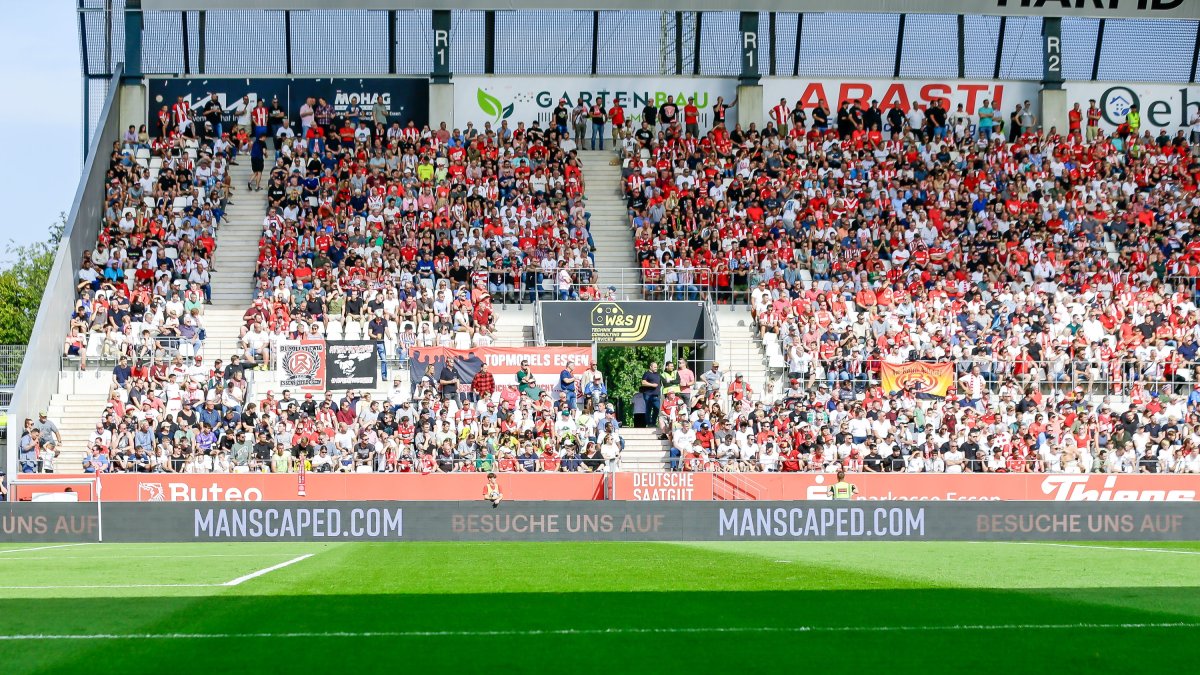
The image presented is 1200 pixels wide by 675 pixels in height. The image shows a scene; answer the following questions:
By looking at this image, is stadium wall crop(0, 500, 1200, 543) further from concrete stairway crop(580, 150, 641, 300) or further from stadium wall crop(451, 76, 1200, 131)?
stadium wall crop(451, 76, 1200, 131)

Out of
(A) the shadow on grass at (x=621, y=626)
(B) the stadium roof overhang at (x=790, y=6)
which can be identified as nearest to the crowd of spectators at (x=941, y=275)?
(B) the stadium roof overhang at (x=790, y=6)

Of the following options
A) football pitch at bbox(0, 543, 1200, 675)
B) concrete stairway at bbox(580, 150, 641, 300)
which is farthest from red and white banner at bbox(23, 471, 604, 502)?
football pitch at bbox(0, 543, 1200, 675)

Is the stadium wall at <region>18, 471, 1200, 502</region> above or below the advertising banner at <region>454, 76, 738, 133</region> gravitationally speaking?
below

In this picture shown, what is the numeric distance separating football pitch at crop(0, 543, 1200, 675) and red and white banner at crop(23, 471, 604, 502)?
8626mm

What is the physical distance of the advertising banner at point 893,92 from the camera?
3722cm

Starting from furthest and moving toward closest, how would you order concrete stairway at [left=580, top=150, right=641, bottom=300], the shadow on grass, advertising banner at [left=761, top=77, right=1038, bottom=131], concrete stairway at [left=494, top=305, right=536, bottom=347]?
advertising banner at [left=761, top=77, right=1038, bottom=131]
concrete stairway at [left=580, top=150, right=641, bottom=300]
concrete stairway at [left=494, top=305, right=536, bottom=347]
the shadow on grass

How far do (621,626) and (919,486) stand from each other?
16.9m

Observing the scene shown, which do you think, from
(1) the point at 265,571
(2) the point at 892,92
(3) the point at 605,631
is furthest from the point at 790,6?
(3) the point at 605,631

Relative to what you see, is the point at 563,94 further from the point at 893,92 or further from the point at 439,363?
the point at 439,363

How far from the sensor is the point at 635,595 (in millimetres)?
11539

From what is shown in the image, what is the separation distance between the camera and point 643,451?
27.3 m

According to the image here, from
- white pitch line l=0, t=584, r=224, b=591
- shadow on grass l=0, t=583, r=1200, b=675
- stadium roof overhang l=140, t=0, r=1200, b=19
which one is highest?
stadium roof overhang l=140, t=0, r=1200, b=19

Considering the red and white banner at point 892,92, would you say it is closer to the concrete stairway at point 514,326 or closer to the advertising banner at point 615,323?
the advertising banner at point 615,323

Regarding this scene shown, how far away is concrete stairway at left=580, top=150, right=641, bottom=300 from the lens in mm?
31875
